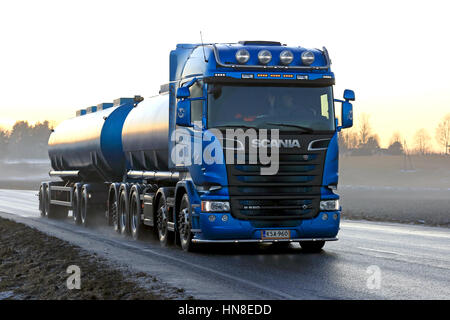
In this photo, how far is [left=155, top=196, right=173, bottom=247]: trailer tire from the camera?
16953 millimetres

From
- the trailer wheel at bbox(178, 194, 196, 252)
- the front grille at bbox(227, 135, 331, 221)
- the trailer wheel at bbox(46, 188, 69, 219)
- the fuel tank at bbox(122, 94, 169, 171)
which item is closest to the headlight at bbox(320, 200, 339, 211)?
the front grille at bbox(227, 135, 331, 221)

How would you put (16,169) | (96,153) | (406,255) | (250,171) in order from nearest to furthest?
(250,171) < (406,255) < (96,153) < (16,169)

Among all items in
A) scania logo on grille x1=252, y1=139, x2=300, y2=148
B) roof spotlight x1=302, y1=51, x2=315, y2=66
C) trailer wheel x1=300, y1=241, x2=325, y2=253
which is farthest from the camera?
trailer wheel x1=300, y1=241, x2=325, y2=253

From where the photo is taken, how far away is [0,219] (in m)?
28.0

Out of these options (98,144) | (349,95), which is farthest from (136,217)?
(349,95)

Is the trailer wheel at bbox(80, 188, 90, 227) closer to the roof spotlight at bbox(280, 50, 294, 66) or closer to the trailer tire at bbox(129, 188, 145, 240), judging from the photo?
Result: the trailer tire at bbox(129, 188, 145, 240)

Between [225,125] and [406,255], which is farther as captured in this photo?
[406,255]

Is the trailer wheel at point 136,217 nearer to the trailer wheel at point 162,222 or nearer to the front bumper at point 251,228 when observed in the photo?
the trailer wheel at point 162,222

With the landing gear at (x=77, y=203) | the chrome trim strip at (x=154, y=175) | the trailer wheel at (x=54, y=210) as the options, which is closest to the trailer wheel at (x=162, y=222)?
the chrome trim strip at (x=154, y=175)

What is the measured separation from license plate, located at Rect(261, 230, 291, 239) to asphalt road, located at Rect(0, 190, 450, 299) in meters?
0.41

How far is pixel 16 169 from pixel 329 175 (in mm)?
185330

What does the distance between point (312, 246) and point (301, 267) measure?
2.78 metres
